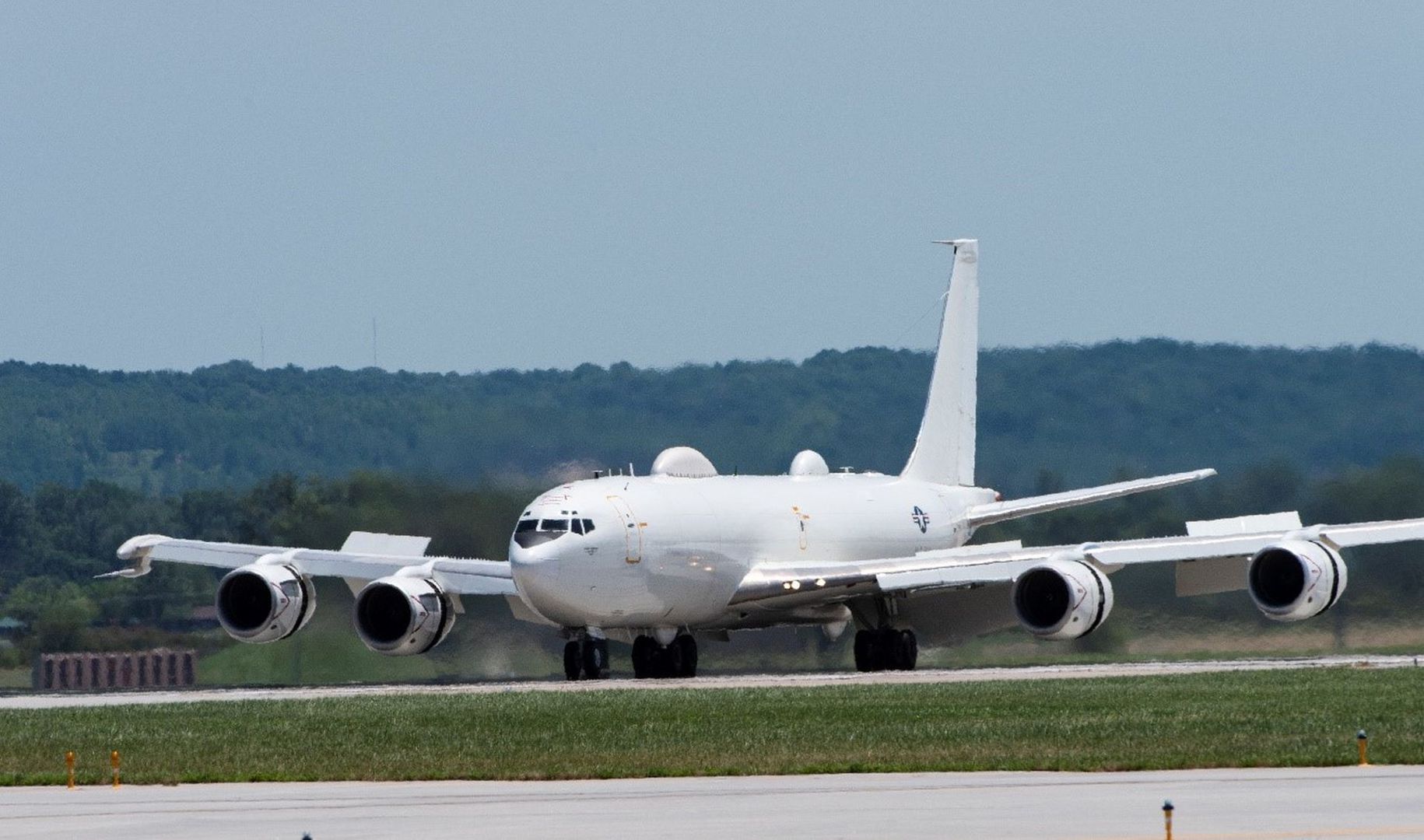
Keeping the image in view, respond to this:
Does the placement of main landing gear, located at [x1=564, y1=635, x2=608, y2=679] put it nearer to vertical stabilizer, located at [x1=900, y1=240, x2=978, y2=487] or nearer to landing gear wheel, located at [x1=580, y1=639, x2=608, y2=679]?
landing gear wheel, located at [x1=580, y1=639, x2=608, y2=679]

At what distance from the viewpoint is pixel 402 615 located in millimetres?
42156

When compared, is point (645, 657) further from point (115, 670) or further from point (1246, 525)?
point (1246, 525)

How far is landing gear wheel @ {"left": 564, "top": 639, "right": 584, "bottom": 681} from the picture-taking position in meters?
42.1

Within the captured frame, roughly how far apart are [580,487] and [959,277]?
13.1 meters

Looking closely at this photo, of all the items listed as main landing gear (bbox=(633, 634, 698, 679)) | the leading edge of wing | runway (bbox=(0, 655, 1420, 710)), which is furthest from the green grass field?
the leading edge of wing

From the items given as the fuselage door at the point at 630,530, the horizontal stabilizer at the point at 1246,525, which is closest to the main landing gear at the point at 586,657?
the fuselage door at the point at 630,530

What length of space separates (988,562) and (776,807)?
78.2 ft

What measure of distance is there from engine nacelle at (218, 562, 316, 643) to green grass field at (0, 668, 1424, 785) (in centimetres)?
704

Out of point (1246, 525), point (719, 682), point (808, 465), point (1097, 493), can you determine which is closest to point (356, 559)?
point (719, 682)

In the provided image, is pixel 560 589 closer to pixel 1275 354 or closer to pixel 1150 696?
pixel 1150 696

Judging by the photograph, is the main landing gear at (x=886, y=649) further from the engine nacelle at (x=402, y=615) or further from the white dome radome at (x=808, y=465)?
the engine nacelle at (x=402, y=615)

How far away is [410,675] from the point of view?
46250mm

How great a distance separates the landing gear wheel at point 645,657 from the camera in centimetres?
4362

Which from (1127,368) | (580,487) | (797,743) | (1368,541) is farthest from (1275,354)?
(797,743)
